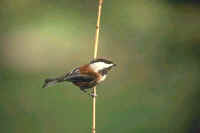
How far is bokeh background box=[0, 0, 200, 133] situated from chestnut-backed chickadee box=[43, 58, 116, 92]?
3.54ft

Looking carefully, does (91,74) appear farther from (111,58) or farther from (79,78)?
(111,58)

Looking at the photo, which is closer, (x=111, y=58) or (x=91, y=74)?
(x=91, y=74)

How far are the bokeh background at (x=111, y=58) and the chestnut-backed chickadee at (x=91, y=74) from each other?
42.5 inches

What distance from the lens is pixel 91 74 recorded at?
65 cm

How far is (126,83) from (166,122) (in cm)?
28

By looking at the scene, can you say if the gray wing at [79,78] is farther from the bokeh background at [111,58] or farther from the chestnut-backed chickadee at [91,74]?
the bokeh background at [111,58]

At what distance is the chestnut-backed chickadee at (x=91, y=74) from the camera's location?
0.61 m

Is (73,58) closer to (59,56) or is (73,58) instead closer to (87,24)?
(59,56)

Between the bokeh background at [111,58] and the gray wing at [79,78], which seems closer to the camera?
the gray wing at [79,78]

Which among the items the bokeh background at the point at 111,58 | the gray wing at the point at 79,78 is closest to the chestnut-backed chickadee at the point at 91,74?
the gray wing at the point at 79,78

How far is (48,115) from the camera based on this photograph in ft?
5.86

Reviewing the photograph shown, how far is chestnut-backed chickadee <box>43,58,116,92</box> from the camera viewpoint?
0.61 meters

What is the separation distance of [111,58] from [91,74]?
1.19m

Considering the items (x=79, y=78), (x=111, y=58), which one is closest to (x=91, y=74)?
(x=79, y=78)
